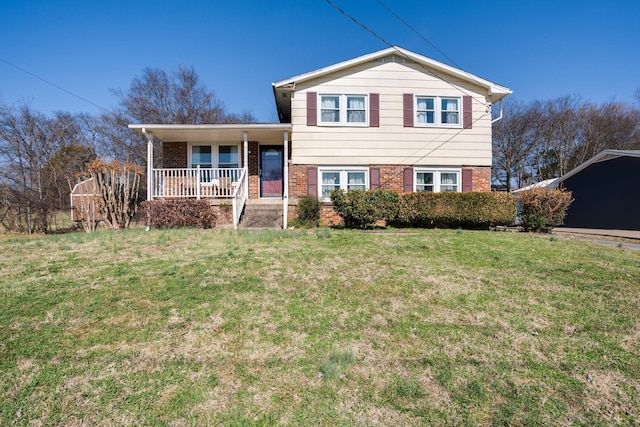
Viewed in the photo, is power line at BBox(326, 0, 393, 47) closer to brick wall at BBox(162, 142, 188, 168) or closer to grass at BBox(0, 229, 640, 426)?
grass at BBox(0, 229, 640, 426)

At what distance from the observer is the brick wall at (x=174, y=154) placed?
13.1 m

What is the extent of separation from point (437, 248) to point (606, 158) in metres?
15.6

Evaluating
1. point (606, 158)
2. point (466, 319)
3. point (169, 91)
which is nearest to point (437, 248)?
point (466, 319)

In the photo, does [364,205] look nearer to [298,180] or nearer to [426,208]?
[426,208]

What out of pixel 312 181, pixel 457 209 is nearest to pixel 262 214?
pixel 312 181

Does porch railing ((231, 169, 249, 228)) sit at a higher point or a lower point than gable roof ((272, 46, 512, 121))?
lower

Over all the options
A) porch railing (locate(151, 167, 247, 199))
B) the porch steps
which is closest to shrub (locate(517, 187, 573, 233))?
the porch steps

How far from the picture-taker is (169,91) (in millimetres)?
30594

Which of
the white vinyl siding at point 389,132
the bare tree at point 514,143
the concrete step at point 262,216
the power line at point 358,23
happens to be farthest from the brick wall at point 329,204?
the bare tree at point 514,143

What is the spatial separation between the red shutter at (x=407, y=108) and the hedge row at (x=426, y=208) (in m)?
3.36

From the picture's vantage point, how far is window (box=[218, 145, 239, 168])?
13383 mm

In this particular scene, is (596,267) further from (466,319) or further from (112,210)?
(112,210)

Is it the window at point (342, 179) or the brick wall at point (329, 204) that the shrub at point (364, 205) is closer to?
the brick wall at point (329, 204)

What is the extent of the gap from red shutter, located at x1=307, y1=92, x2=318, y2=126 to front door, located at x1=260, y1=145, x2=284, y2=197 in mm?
2048
